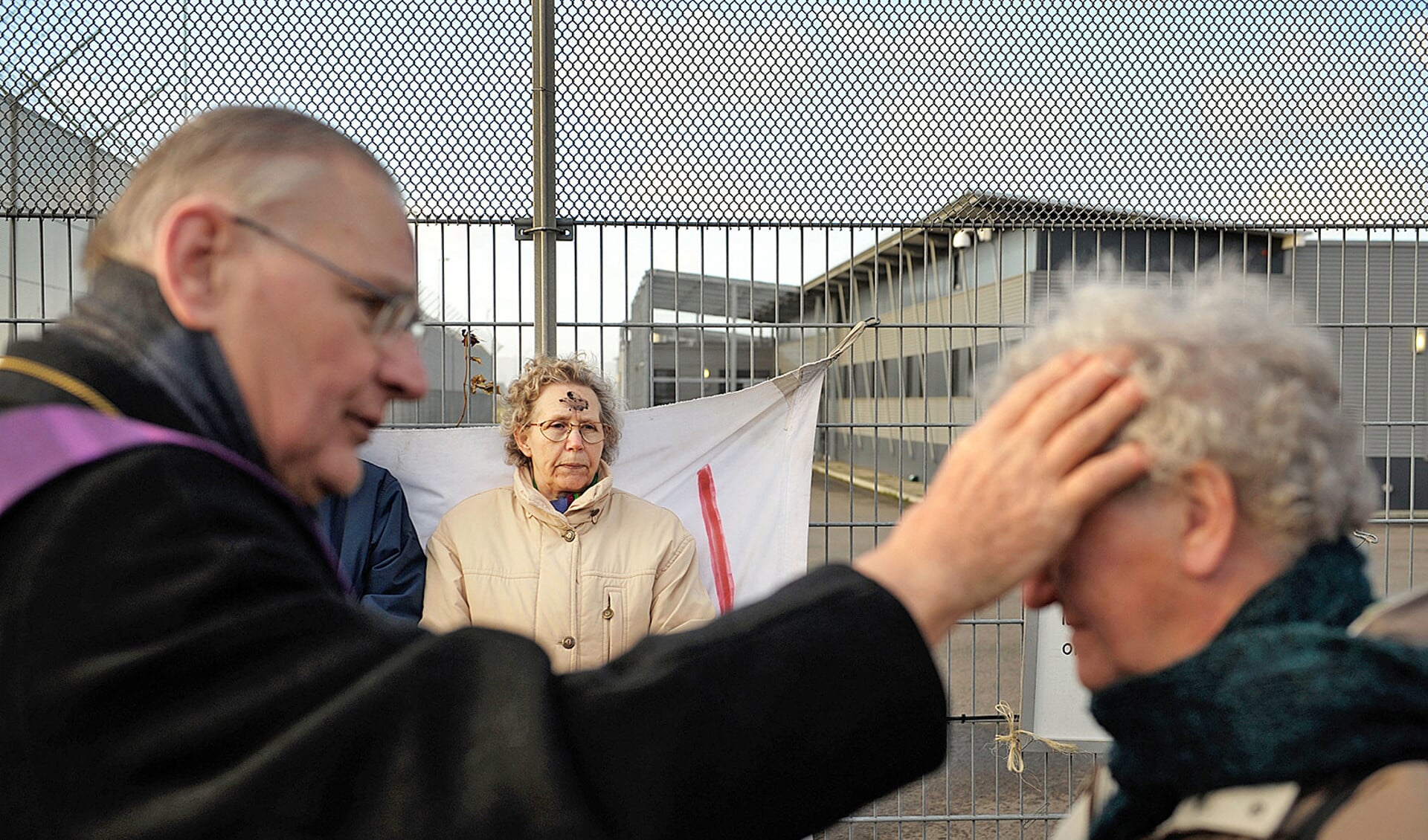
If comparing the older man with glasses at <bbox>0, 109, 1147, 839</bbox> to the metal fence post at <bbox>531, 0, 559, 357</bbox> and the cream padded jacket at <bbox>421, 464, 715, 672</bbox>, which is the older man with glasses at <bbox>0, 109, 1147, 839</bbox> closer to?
the cream padded jacket at <bbox>421, 464, 715, 672</bbox>

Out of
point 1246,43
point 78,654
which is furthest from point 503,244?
point 78,654

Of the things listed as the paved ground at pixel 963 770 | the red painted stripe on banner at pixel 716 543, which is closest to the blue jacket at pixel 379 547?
the red painted stripe on banner at pixel 716 543

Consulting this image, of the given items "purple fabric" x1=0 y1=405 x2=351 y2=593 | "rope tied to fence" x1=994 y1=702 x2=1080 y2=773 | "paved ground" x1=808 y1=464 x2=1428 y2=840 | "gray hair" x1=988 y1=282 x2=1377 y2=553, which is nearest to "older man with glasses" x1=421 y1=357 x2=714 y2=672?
"paved ground" x1=808 y1=464 x2=1428 y2=840

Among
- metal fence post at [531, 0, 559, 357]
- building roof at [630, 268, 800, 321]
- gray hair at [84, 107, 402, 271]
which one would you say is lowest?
gray hair at [84, 107, 402, 271]

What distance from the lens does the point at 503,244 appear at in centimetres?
362

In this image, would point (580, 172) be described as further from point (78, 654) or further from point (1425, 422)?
point (1425, 422)

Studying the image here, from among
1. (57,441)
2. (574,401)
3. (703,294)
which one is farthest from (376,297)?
(703,294)

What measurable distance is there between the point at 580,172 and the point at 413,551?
1407mm

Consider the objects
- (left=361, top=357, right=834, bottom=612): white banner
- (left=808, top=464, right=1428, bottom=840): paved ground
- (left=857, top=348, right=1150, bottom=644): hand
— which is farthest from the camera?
(left=808, top=464, right=1428, bottom=840): paved ground

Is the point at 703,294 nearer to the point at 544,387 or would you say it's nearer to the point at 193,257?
the point at 544,387

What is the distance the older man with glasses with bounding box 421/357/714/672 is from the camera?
11.1ft

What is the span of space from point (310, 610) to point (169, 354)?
28 cm

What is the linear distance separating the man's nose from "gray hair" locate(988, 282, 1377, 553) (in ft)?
2.31

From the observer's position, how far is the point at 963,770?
557 centimetres
